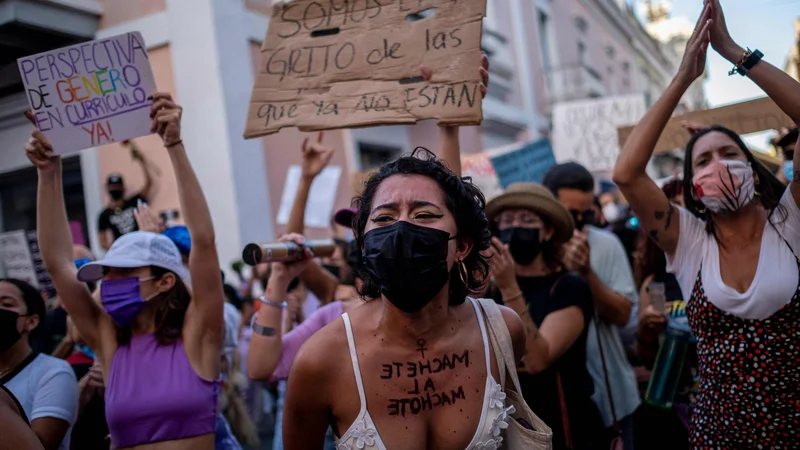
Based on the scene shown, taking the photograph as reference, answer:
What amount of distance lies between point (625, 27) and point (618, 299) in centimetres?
2987

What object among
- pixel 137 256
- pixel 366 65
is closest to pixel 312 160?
pixel 366 65

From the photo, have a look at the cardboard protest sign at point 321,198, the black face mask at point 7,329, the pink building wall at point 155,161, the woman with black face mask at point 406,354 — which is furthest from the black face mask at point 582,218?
the pink building wall at point 155,161

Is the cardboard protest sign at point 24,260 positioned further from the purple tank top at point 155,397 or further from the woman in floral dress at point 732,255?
the woman in floral dress at point 732,255

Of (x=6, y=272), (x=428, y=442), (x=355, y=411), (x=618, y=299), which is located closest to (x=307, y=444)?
(x=355, y=411)

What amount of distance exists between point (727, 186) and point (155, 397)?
7.26ft

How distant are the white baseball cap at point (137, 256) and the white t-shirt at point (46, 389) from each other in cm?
36

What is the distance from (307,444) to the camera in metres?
1.84

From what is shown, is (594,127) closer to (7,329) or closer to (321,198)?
(321,198)

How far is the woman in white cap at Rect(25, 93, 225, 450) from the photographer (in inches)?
96.7

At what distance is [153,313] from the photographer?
2680 millimetres

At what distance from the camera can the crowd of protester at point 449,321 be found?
1812 mm

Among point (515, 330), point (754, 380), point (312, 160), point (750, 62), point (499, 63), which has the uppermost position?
point (499, 63)

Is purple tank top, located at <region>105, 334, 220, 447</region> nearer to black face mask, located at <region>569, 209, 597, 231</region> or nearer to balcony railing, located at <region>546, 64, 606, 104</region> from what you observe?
black face mask, located at <region>569, 209, 597, 231</region>

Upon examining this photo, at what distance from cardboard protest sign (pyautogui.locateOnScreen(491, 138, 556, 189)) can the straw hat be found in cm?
167
